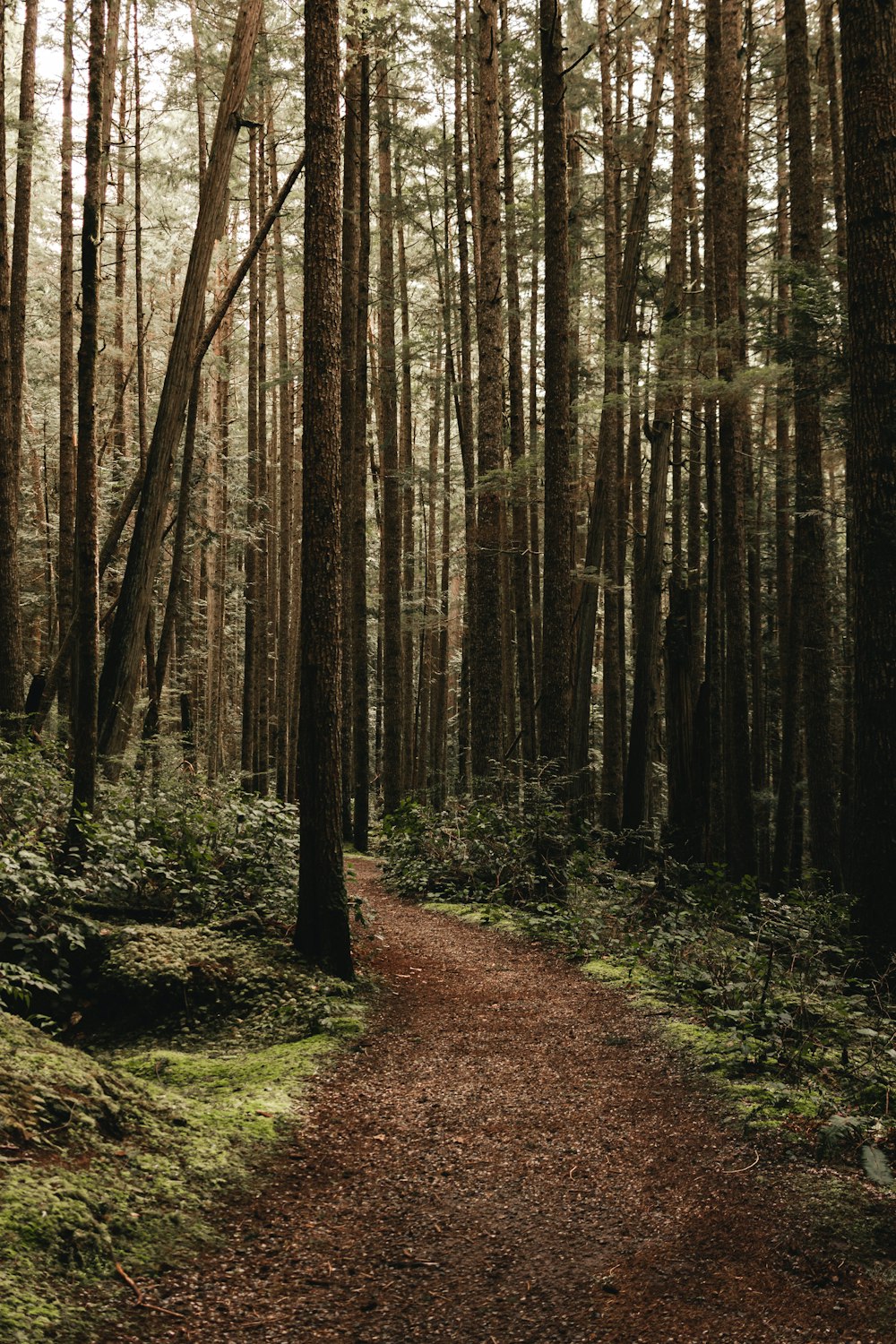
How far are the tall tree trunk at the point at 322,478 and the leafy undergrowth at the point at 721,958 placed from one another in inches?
114

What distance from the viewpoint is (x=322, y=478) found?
23.9ft

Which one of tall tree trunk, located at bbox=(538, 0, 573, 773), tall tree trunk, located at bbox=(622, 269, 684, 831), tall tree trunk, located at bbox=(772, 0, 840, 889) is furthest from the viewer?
tall tree trunk, located at bbox=(622, 269, 684, 831)

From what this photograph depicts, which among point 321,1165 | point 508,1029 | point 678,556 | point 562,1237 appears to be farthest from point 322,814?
point 678,556

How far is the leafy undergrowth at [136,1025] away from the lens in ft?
10.7

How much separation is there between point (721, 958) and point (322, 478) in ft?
17.5

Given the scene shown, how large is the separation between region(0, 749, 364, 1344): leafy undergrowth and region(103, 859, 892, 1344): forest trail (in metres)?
0.26

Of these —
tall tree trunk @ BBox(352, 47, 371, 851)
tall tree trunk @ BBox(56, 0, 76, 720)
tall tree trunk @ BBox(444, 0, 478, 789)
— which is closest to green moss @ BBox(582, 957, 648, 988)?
tall tree trunk @ BBox(352, 47, 371, 851)

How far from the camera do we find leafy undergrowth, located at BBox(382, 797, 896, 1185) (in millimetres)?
4551

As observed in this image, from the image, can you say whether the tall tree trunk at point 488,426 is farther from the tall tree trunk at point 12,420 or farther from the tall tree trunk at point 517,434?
the tall tree trunk at point 12,420

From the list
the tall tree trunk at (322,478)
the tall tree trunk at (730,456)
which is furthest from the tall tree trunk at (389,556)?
the tall tree trunk at (322,478)

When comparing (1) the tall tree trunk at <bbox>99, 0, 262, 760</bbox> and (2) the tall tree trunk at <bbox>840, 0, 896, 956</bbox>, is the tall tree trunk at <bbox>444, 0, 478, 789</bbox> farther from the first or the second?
(2) the tall tree trunk at <bbox>840, 0, 896, 956</bbox>

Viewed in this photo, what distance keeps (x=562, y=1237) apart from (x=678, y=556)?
50.1 feet

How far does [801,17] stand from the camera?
12.6m

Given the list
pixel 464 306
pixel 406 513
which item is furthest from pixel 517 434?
pixel 406 513
